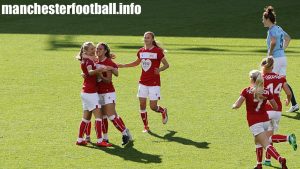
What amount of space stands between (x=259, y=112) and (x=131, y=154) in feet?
8.19

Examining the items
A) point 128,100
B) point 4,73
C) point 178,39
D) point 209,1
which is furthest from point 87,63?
point 209,1

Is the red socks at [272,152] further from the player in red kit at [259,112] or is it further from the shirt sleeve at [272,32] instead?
the shirt sleeve at [272,32]

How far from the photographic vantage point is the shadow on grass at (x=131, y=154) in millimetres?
12000

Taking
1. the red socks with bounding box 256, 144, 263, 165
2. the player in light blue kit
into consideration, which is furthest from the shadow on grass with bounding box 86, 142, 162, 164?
the player in light blue kit

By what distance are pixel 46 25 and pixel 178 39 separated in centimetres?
685

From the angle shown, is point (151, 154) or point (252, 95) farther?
point (151, 154)

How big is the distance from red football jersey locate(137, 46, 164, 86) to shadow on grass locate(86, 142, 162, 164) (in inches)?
60.0

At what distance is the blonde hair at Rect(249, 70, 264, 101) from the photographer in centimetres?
1076

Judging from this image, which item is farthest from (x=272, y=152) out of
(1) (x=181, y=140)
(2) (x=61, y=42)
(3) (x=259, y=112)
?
(2) (x=61, y=42)

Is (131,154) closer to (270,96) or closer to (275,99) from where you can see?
(275,99)

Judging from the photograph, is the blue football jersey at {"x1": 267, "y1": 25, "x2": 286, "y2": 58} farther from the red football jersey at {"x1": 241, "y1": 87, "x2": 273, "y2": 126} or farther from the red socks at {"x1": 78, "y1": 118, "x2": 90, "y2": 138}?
the red socks at {"x1": 78, "y1": 118, "x2": 90, "y2": 138}

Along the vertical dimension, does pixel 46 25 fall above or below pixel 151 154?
above

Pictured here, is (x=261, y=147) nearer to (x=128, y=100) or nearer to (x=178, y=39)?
(x=128, y=100)

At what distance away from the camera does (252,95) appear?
10.9 meters
